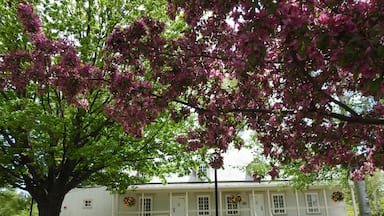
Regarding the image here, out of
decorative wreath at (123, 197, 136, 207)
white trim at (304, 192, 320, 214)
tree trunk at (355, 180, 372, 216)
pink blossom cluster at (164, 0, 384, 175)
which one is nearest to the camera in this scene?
pink blossom cluster at (164, 0, 384, 175)

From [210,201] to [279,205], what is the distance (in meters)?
4.83

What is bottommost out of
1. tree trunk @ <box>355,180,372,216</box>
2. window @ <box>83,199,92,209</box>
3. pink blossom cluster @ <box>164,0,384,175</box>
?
tree trunk @ <box>355,180,372,216</box>

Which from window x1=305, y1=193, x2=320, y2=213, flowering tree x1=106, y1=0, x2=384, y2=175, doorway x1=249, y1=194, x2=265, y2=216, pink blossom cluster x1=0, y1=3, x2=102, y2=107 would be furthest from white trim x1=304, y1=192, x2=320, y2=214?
pink blossom cluster x1=0, y1=3, x2=102, y2=107

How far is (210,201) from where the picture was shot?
22.2 meters

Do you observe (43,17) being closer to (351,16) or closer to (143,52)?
(143,52)

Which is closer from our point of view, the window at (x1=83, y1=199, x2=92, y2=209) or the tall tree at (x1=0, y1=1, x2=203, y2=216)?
the tall tree at (x1=0, y1=1, x2=203, y2=216)

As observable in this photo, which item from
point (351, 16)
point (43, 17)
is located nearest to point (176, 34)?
point (43, 17)

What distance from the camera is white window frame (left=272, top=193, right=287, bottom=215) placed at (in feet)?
72.2

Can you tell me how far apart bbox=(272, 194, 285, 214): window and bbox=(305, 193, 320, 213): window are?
166 centimetres

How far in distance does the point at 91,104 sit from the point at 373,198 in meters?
33.4

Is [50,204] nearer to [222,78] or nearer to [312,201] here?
[222,78]

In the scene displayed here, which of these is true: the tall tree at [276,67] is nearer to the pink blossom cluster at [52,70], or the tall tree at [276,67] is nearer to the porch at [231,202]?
the pink blossom cluster at [52,70]

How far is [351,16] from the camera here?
9.55 feet

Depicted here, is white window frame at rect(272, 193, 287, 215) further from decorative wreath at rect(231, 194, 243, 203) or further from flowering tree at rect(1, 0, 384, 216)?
flowering tree at rect(1, 0, 384, 216)
